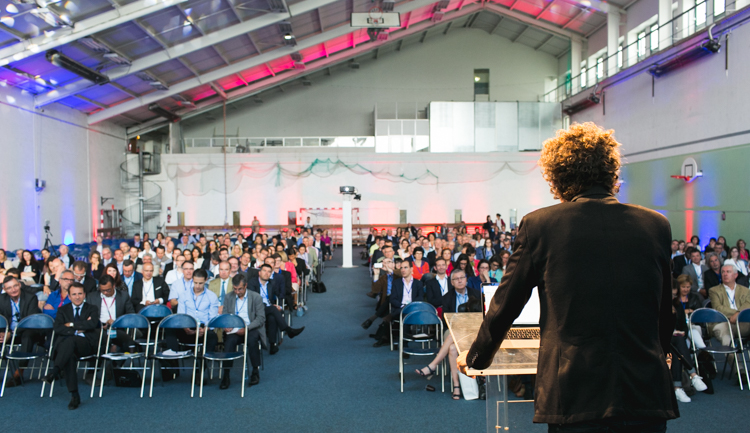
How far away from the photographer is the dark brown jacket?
1.26 metres

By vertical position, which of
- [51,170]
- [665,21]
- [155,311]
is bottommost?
[155,311]

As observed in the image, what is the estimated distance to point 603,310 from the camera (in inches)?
49.6

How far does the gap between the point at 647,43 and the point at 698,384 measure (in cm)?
1400

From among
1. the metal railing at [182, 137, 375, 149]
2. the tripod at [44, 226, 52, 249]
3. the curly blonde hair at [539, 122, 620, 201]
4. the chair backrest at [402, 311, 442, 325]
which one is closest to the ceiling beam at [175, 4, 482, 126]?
the metal railing at [182, 137, 375, 149]

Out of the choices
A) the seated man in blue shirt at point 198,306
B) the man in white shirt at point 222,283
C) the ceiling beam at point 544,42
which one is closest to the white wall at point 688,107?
the ceiling beam at point 544,42

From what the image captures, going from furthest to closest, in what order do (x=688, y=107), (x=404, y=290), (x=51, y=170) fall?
(x=51, y=170) < (x=688, y=107) < (x=404, y=290)

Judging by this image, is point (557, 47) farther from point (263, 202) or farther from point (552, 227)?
point (552, 227)

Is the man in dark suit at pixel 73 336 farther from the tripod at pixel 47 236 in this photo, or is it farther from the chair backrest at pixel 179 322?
the tripod at pixel 47 236

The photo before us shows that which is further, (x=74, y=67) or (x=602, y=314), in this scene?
(x=74, y=67)

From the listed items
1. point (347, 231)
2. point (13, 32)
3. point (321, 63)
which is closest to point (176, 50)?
point (13, 32)

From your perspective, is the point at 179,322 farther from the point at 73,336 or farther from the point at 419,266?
the point at 419,266

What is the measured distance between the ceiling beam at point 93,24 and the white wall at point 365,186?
379 inches

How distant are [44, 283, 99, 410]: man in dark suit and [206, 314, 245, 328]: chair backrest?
122 cm

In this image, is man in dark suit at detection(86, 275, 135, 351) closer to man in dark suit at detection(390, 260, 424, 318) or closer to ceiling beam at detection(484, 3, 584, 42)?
man in dark suit at detection(390, 260, 424, 318)
